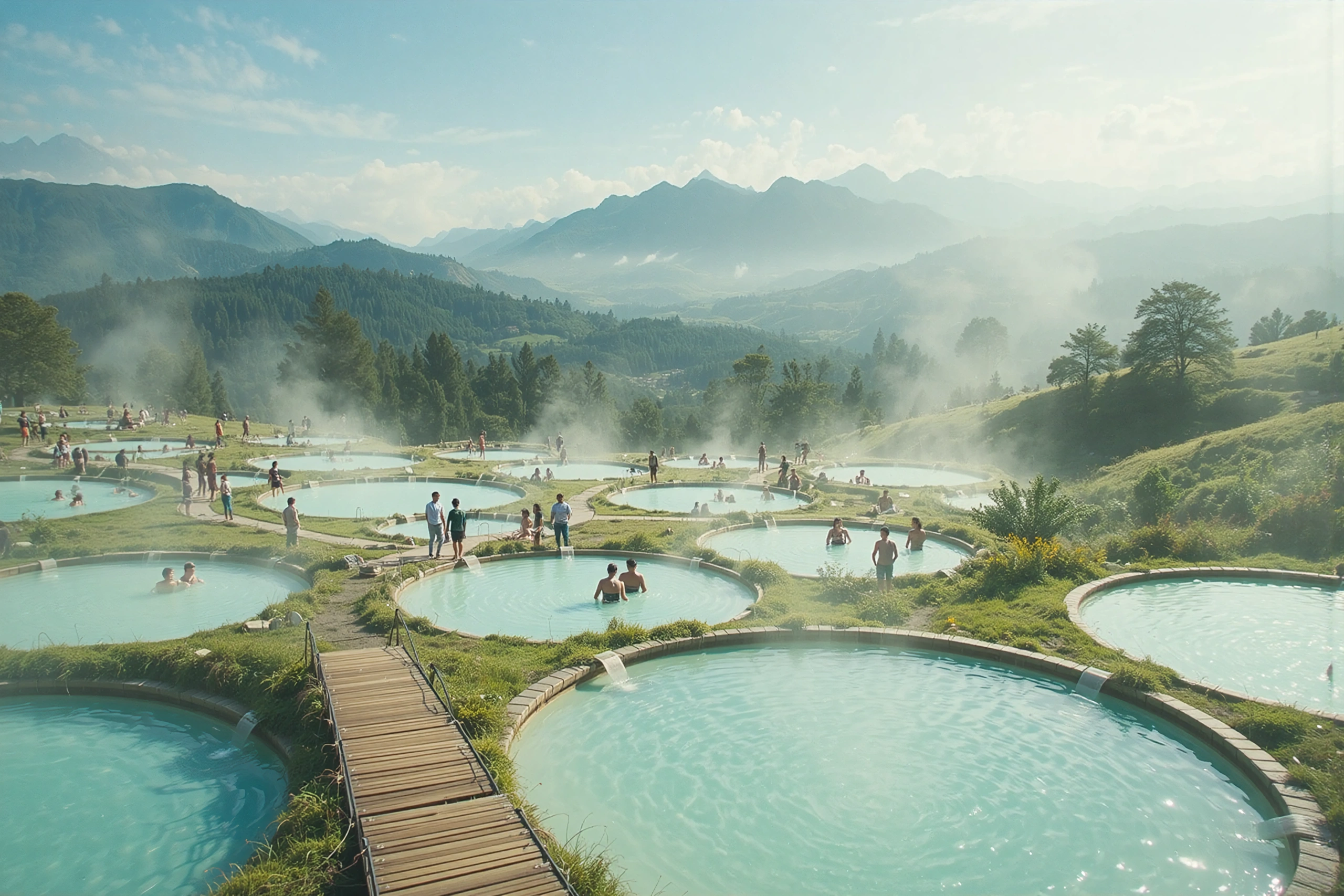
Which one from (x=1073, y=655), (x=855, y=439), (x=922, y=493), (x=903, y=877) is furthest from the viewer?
(x=855, y=439)

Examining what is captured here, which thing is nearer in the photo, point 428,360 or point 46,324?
point 46,324

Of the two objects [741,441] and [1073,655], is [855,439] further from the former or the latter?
[1073,655]

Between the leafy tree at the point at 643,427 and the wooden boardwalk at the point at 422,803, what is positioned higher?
the leafy tree at the point at 643,427

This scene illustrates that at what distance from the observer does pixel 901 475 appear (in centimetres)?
4100

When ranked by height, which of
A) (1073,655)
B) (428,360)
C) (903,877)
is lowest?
(903,877)

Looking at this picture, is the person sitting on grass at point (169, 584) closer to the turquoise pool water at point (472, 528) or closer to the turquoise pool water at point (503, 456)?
the turquoise pool water at point (472, 528)

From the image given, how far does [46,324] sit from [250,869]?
6795cm

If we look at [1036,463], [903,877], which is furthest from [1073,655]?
[1036,463]

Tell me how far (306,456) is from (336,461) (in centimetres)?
159

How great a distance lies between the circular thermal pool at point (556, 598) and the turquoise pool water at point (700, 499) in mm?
8884

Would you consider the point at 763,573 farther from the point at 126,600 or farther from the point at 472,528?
the point at 126,600

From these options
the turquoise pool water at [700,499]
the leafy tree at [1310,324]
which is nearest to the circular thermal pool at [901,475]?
the turquoise pool water at [700,499]

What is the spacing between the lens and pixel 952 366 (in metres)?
181

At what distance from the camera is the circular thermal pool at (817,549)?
19.4 m
